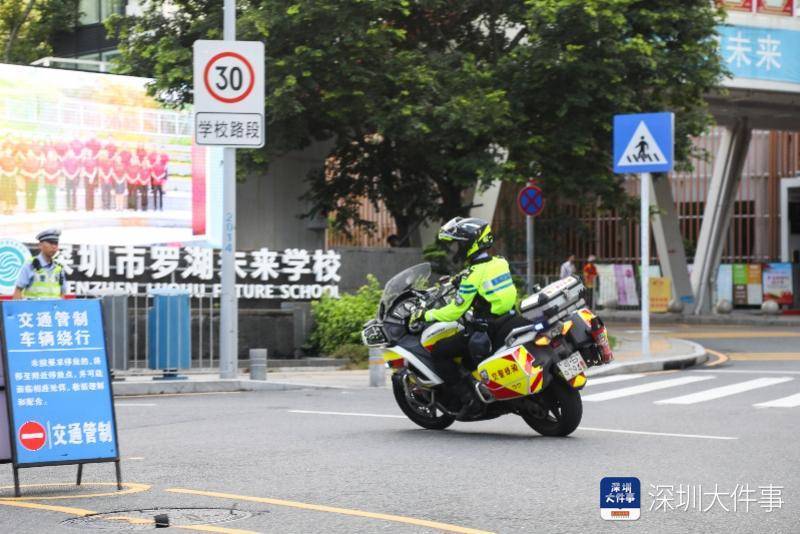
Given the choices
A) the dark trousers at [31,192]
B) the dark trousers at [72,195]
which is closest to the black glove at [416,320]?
the dark trousers at [31,192]

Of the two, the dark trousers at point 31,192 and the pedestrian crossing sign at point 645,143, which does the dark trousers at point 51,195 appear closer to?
the dark trousers at point 31,192

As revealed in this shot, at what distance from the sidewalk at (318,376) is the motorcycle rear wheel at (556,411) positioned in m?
6.56

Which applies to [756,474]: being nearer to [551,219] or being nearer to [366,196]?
[366,196]

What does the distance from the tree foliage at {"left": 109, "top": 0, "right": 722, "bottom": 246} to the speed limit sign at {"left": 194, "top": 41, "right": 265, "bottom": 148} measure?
7415mm

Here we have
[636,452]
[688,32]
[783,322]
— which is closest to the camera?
[636,452]

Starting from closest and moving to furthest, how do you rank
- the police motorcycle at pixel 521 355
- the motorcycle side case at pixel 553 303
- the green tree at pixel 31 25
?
1. the police motorcycle at pixel 521 355
2. the motorcycle side case at pixel 553 303
3. the green tree at pixel 31 25

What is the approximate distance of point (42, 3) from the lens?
4259 centimetres

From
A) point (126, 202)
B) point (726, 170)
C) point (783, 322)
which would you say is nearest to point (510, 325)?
point (126, 202)

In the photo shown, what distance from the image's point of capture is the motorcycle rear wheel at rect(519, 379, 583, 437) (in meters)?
11.6

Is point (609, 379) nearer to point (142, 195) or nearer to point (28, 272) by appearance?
point (28, 272)

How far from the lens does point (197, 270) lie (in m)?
24.7

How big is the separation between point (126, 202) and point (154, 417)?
17.2 m

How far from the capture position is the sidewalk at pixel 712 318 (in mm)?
37125

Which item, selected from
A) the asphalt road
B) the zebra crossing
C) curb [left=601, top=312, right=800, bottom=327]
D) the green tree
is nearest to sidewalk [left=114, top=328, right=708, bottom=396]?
the zebra crossing
